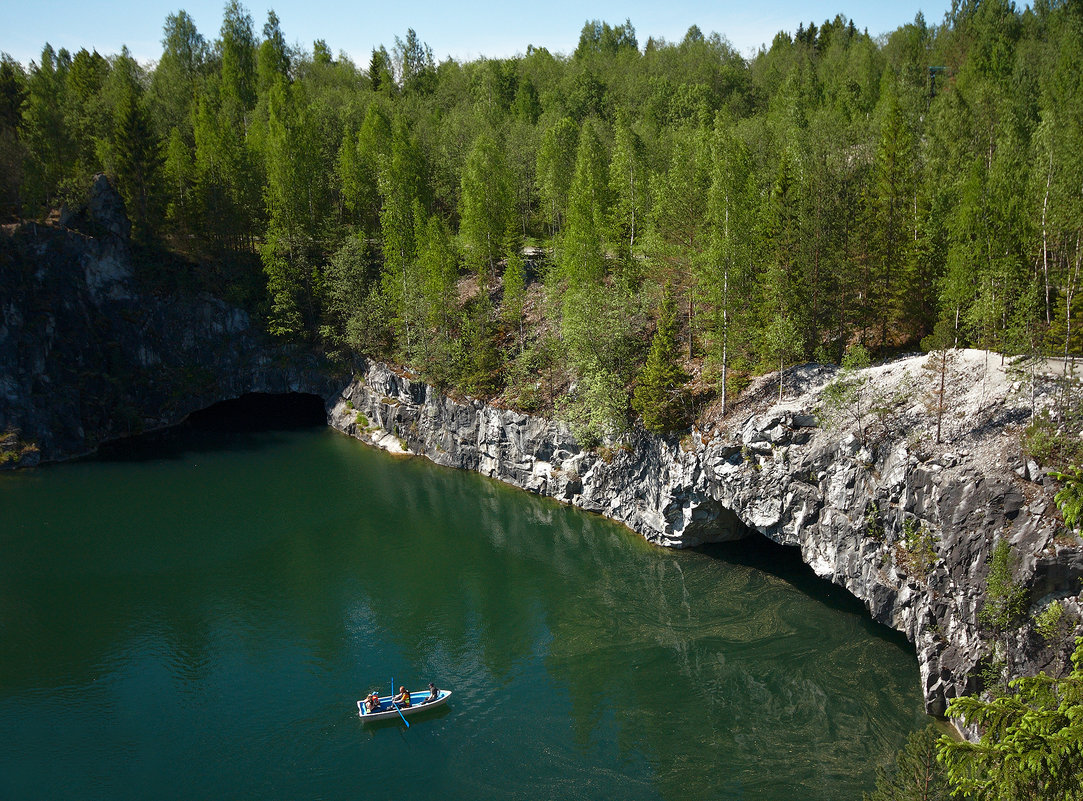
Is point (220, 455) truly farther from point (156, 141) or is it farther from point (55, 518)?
point (156, 141)

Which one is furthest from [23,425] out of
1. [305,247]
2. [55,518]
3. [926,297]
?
[926,297]

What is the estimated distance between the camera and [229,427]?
68562mm

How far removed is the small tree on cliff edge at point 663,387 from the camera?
44000 millimetres

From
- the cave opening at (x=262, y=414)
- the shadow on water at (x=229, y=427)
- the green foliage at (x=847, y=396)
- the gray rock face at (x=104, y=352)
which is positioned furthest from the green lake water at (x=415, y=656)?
the cave opening at (x=262, y=414)

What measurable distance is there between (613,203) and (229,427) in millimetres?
40395

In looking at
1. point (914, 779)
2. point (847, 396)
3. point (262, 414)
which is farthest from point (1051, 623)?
point (262, 414)

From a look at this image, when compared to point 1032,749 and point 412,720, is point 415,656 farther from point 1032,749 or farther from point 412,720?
point 1032,749

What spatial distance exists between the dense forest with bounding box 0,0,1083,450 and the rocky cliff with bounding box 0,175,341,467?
93.8 inches

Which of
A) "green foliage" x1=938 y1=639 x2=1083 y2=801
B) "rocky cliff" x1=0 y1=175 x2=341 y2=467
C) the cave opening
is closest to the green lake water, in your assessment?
"rocky cliff" x1=0 y1=175 x2=341 y2=467

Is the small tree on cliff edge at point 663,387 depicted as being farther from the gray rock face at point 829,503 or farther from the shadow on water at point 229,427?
the shadow on water at point 229,427

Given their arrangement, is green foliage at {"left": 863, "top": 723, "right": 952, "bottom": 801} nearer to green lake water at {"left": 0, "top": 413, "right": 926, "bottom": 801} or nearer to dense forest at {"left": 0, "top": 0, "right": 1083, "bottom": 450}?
green lake water at {"left": 0, "top": 413, "right": 926, "bottom": 801}

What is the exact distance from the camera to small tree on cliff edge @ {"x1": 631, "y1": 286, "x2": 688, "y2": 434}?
1732 inches

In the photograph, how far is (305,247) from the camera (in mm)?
68875

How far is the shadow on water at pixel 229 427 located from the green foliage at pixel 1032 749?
60.7 meters
